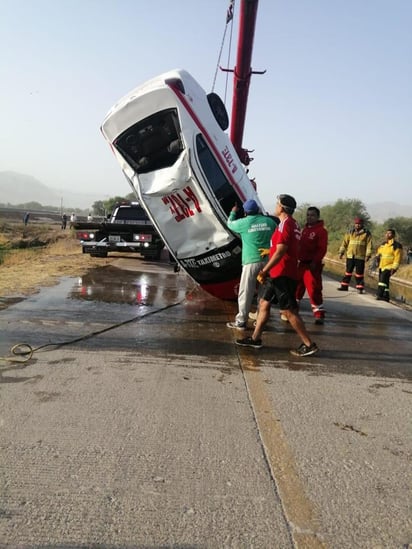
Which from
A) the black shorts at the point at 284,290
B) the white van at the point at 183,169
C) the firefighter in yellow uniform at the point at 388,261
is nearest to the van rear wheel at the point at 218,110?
the white van at the point at 183,169

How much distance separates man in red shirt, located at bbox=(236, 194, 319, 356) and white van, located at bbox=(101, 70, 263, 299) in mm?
1649

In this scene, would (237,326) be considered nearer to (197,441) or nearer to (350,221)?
(197,441)

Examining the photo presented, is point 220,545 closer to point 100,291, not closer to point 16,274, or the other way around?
point 100,291

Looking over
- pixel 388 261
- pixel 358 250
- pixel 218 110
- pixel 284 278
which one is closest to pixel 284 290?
pixel 284 278

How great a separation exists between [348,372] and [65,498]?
3278 mm

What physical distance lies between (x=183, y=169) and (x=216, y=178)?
0.64 m

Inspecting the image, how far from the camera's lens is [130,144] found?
715 centimetres

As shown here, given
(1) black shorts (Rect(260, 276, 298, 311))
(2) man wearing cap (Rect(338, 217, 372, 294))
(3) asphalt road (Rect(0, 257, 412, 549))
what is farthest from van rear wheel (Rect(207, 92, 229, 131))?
(2) man wearing cap (Rect(338, 217, 372, 294))

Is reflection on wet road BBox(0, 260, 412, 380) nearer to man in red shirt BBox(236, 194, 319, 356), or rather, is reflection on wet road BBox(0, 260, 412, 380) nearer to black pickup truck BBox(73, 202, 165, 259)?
man in red shirt BBox(236, 194, 319, 356)

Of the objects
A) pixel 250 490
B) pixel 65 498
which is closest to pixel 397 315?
pixel 250 490

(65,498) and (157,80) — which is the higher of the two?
(157,80)

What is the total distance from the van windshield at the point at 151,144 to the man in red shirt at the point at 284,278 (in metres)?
2.36

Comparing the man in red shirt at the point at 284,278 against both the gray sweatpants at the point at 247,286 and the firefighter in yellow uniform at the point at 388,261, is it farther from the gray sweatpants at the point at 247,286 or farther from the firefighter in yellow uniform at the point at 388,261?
the firefighter in yellow uniform at the point at 388,261

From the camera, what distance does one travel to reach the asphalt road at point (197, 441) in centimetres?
219
